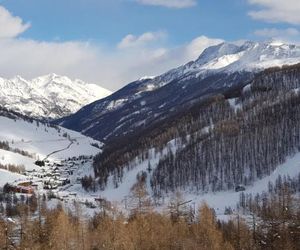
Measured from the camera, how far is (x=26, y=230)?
124 m

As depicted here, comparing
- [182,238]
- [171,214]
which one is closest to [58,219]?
[182,238]

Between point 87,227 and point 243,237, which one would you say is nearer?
point 243,237

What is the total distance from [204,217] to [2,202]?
316ft

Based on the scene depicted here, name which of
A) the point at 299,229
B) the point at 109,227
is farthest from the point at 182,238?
the point at 299,229

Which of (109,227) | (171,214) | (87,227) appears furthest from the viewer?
(171,214)

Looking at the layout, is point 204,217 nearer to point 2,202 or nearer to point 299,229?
point 299,229

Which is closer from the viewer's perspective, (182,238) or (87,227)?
(182,238)

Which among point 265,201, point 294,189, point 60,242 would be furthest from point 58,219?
point 294,189

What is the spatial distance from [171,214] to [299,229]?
107ft

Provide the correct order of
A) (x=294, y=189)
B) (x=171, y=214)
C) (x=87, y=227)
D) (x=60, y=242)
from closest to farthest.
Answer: (x=60, y=242) → (x=87, y=227) → (x=171, y=214) → (x=294, y=189)

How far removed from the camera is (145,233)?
4582 inches

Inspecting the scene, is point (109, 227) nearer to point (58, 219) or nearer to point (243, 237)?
point (58, 219)

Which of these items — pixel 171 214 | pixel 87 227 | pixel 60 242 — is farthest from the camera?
pixel 171 214

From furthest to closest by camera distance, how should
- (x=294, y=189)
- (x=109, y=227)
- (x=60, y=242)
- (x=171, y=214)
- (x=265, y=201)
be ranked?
(x=294, y=189) → (x=265, y=201) → (x=171, y=214) → (x=109, y=227) → (x=60, y=242)
